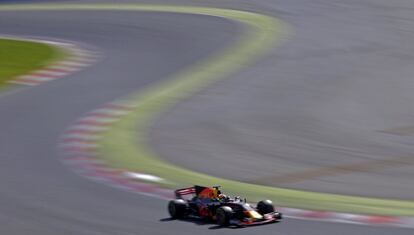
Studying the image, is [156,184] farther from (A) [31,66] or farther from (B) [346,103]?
(A) [31,66]

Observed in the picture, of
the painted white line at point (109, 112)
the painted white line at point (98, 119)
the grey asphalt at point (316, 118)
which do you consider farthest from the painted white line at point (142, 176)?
the painted white line at point (109, 112)

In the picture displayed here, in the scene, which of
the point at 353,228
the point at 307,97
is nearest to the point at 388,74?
the point at 307,97

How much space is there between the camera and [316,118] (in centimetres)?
1797

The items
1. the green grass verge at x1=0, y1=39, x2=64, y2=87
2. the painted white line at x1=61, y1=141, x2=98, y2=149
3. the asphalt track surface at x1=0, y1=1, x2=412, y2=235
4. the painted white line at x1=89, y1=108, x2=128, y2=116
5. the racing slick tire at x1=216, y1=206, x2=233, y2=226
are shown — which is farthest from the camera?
the green grass verge at x1=0, y1=39, x2=64, y2=87

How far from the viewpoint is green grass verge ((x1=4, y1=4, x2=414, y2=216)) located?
12.8 m

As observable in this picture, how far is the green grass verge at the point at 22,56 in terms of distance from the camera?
23609mm

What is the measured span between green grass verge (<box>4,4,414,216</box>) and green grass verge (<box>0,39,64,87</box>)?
360cm

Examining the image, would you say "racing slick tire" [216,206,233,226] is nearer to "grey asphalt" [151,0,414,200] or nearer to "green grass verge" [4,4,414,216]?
Answer: "green grass verge" [4,4,414,216]

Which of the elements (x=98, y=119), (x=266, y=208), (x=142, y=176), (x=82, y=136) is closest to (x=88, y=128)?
(x=82, y=136)

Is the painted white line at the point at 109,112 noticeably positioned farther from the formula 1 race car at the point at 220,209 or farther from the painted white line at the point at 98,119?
the formula 1 race car at the point at 220,209

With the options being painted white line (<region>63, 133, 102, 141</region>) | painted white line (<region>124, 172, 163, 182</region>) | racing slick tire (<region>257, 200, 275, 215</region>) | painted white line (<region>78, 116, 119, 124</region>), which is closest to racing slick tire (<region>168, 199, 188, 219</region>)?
racing slick tire (<region>257, 200, 275, 215</region>)

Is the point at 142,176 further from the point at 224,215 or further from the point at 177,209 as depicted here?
the point at 224,215

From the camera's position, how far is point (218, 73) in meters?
22.3

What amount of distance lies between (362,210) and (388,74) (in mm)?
9646
